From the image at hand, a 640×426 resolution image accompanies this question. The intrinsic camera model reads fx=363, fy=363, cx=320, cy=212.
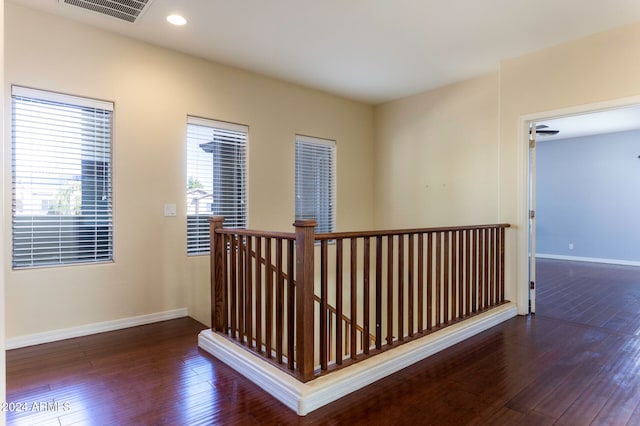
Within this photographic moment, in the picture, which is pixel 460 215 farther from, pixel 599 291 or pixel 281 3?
pixel 281 3

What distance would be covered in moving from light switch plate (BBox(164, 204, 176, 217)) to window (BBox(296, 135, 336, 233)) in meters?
1.64

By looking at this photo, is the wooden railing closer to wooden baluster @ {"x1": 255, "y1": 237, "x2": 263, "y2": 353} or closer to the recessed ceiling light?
wooden baluster @ {"x1": 255, "y1": 237, "x2": 263, "y2": 353}

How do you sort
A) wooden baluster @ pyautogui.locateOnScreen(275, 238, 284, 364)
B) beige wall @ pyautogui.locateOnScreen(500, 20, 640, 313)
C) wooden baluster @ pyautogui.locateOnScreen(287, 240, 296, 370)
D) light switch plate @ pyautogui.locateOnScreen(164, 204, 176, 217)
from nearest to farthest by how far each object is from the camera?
1. wooden baluster @ pyautogui.locateOnScreen(287, 240, 296, 370)
2. wooden baluster @ pyautogui.locateOnScreen(275, 238, 284, 364)
3. beige wall @ pyautogui.locateOnScreen(500, 20, 640, 313)
4. light switch plate @ pyautogui.locateOnScreen(164, 204, 176, 217)

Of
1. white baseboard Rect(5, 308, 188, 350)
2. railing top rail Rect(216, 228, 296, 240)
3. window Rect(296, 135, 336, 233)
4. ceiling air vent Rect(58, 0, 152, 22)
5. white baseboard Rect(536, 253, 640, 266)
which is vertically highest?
ceiling air vent Rect(58, 0, 152, 22)

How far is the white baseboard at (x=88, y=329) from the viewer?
9.59 ft

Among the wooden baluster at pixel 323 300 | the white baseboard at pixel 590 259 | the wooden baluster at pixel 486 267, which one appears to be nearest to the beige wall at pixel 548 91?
the wooden baluster at pixel 486 267

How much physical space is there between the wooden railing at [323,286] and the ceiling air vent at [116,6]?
1781mm

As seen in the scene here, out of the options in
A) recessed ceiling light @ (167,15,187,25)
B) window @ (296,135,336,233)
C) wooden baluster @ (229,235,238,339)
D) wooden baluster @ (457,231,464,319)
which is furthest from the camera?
window @ (296,135,336,233)

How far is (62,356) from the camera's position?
2.75 metres

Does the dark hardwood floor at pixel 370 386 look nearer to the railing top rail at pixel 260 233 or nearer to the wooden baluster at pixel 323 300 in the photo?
the wooden baluster at pixel 323 300

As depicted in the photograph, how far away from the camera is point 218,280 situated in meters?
2.97

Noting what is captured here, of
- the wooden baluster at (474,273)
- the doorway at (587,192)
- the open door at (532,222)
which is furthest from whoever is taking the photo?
the doorway at (587,192)

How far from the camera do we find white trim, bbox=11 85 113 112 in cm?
293

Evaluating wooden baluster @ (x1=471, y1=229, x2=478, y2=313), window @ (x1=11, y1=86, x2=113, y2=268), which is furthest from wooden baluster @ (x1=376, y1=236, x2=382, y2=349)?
window @ (x1=11, y1=86, x2=113, y2=268)
